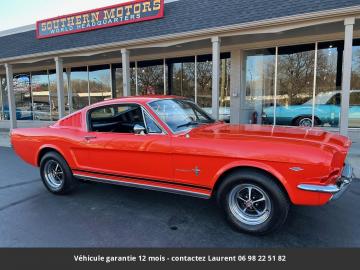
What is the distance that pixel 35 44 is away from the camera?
11812mm

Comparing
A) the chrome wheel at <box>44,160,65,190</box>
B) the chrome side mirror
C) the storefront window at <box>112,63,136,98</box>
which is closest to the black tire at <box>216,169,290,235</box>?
the chrome side mirror

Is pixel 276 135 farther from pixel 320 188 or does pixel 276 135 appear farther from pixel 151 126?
pixel 151 126

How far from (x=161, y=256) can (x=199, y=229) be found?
0.70 meters

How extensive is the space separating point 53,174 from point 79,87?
438 inches

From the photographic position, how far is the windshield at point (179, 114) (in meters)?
3.89

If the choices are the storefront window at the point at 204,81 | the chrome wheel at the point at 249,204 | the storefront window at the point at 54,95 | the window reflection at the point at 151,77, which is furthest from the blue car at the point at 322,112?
the storefront window at the point at 54,95

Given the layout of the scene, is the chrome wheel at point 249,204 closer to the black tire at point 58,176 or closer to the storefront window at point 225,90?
the black tire at point 58,176

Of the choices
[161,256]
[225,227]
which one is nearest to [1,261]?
[161,256]

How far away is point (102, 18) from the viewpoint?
10219 mm

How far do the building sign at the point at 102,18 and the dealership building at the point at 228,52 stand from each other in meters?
0.04

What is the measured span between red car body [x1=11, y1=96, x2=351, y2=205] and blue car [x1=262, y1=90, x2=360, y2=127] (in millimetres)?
6433

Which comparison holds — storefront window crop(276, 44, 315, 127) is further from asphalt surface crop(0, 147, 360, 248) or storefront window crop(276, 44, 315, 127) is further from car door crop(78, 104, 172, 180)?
car door crop(78, 104, 172, 180)

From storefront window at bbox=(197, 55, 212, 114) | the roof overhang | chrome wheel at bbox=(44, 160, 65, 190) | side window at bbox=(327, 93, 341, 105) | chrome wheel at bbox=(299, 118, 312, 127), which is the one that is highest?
the roof overhang

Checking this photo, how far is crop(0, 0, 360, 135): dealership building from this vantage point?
7.18m
